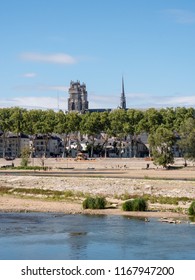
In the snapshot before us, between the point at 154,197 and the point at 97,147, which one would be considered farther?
the point at 97,147

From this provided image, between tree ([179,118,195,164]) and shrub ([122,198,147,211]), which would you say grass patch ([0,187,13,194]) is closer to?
shrub ([122,198,147,211])

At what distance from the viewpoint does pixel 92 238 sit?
42.7 metres

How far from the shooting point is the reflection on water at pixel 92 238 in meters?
37.5

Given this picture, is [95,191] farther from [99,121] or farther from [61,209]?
[99,121]

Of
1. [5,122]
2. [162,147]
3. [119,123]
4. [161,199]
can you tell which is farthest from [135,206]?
[5,122]

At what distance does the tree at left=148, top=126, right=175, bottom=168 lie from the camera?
114 metres

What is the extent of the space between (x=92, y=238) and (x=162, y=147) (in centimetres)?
7443

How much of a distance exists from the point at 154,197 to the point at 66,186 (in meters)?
14.5

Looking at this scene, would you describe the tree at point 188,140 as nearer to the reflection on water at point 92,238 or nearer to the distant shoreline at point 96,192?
the distant shoreline at point 96,192

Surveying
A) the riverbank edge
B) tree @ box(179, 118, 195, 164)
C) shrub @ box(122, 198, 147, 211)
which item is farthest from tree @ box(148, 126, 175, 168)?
shrub @ box(122, 198, 147, 211)

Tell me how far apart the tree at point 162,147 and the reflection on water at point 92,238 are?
200 ft

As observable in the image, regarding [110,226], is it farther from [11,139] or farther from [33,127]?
[11,139]

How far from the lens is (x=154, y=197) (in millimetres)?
63938
